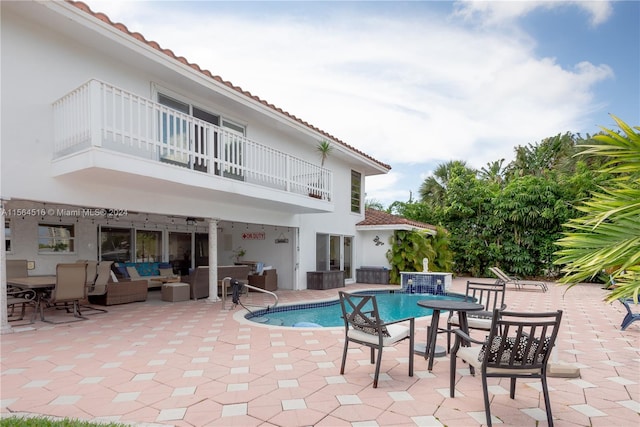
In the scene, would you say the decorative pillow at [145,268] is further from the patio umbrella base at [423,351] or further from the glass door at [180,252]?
the patio umbrella base at [423,351]

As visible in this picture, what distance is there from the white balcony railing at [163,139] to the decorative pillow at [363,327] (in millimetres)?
5303

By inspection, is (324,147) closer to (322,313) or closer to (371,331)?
(322,313)

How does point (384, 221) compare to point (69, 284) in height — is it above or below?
above

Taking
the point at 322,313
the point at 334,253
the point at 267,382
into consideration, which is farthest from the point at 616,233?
the point at 334,253

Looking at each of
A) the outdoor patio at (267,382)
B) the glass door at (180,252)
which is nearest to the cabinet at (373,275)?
the glass door at (180,252)

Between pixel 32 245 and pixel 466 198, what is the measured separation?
757 inches

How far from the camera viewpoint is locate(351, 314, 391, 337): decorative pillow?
4.52 m

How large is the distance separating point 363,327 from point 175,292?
309 inches

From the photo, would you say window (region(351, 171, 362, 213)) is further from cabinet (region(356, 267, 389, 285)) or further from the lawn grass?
the lawn grass

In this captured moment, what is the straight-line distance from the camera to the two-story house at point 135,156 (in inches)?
259

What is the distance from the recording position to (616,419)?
136 inches

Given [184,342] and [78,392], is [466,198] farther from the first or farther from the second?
[78,392]

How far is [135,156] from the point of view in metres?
6.83

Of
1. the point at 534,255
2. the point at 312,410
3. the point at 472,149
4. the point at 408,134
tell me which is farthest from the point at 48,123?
the point at 472,149
